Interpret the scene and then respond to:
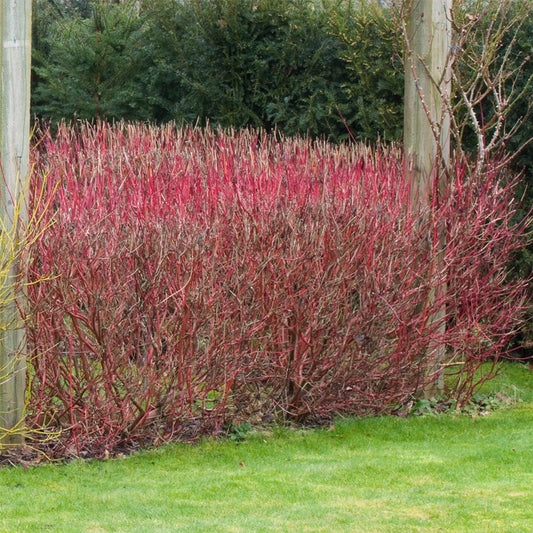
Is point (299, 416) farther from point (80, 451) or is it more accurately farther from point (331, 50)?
point (331, 50)

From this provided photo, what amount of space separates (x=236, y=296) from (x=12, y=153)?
1441mm

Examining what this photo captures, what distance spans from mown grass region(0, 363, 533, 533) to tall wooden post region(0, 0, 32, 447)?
0.42m

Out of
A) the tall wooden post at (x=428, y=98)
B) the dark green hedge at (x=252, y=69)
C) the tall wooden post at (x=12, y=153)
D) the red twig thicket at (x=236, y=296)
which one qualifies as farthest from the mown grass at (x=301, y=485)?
the dark green hedge at (x=252, y=69)

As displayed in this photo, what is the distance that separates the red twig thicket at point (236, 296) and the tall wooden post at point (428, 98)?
178 millimetres

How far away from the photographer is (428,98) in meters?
7.19

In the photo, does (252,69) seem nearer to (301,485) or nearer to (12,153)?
(12,153)

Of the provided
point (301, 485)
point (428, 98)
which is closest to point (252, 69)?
point (428, 98)

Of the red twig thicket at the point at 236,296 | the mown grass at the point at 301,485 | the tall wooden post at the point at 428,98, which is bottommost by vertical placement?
the mown grass at the point at 301,485

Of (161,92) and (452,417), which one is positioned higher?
(161,92)

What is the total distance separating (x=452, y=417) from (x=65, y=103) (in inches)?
262

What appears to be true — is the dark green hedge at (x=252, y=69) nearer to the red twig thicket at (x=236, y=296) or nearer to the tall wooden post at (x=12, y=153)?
the red twig thicket at (x=236, y=296)

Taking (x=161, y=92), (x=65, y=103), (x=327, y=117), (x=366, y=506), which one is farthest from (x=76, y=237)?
(x=65, y=103)

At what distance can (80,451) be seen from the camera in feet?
18.4

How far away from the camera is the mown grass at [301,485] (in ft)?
15.0
